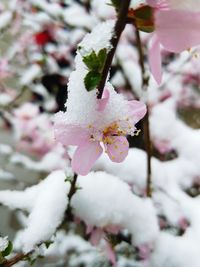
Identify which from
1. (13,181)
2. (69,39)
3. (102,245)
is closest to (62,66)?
(69,39)

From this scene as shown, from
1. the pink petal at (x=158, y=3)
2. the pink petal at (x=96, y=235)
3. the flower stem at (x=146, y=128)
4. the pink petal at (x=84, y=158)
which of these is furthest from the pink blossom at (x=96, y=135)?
the pink petal at (x=96, y=235)

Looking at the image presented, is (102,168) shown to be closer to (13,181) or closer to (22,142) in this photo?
(13,181)

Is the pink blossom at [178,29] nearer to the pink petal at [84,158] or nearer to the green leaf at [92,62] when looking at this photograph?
the green leaf at [92,62]

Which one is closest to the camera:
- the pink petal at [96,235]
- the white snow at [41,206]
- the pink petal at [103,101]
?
the pink petal at [103,101]

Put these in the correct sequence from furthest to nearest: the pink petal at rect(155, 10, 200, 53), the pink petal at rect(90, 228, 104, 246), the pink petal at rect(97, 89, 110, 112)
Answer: the pink petal at rect(90, 228, 104, 246) → the pink petal at rect(97, 89, 110, 112) → the pink petal at rect(155, 10, 200, 53)

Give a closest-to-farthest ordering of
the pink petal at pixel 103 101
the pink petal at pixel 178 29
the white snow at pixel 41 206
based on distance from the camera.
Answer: the pink petal at pixel 178 29
the pink petal at pixel 103 101
the white snow at pixel 41 206

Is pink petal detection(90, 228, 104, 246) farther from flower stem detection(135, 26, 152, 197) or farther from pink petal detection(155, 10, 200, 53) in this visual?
pink petal detection(155, 10, 200, 53)

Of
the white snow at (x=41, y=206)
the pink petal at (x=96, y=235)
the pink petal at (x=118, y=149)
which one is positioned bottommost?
the pink petal at (x=96, y=235)

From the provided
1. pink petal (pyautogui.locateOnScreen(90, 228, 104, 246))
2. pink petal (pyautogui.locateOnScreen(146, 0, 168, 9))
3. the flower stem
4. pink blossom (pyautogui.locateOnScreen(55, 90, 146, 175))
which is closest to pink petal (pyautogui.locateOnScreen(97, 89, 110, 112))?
pink blossom (pyautogui.locateOnScreen(55, 90, 146, 175))
